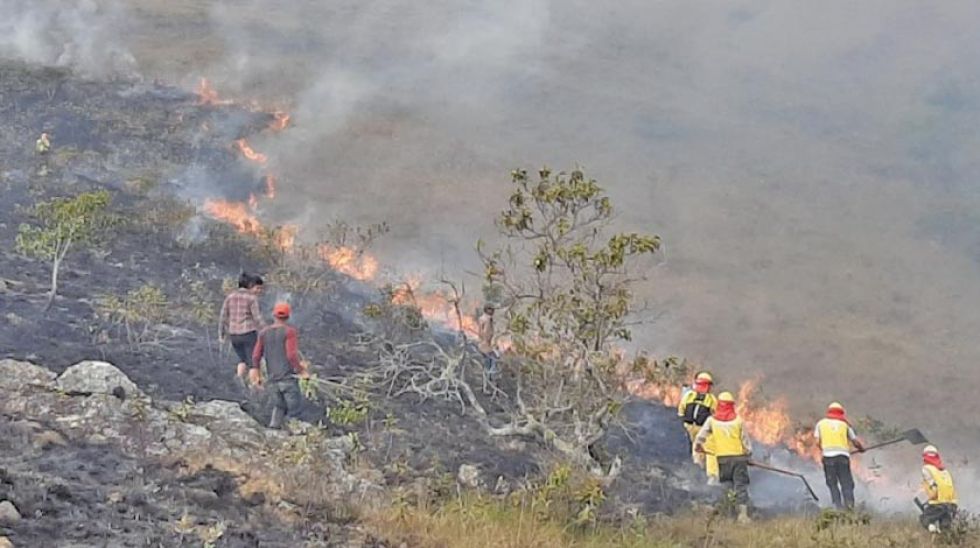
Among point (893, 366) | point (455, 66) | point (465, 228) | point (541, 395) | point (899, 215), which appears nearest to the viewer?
point (541, 395)

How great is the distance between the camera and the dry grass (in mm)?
5984

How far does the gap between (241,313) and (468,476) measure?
2.71 meters

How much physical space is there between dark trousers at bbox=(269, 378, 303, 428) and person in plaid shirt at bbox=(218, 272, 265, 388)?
31.0 inches

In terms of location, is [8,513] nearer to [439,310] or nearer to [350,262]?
[439,310]

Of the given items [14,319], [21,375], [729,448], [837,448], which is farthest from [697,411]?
[14,319]

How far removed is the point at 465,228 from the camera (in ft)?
60.2

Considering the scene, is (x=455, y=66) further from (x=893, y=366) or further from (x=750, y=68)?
(x=893, y=366)

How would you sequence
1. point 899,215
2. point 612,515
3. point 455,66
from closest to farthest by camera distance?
point 612,515 < point 899,215 < point 455,66

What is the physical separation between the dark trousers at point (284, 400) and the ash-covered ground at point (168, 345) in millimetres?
232

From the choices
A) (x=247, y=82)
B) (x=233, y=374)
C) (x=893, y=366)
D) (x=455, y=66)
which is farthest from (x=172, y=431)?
(x=455, y=66)

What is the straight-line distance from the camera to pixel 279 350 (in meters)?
8.88

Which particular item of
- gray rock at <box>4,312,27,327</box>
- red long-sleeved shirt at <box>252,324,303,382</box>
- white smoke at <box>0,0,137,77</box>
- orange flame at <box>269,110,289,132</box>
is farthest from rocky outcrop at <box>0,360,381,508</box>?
white smoke at <box>0,0,137,77</box>

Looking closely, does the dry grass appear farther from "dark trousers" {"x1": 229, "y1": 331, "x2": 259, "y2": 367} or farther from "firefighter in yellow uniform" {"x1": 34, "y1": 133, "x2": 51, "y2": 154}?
"firefighter in yellow uniform" {"x1": 34, "y1": 133, "x2": 51, "y2": 154}

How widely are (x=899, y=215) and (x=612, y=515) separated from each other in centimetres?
1430
